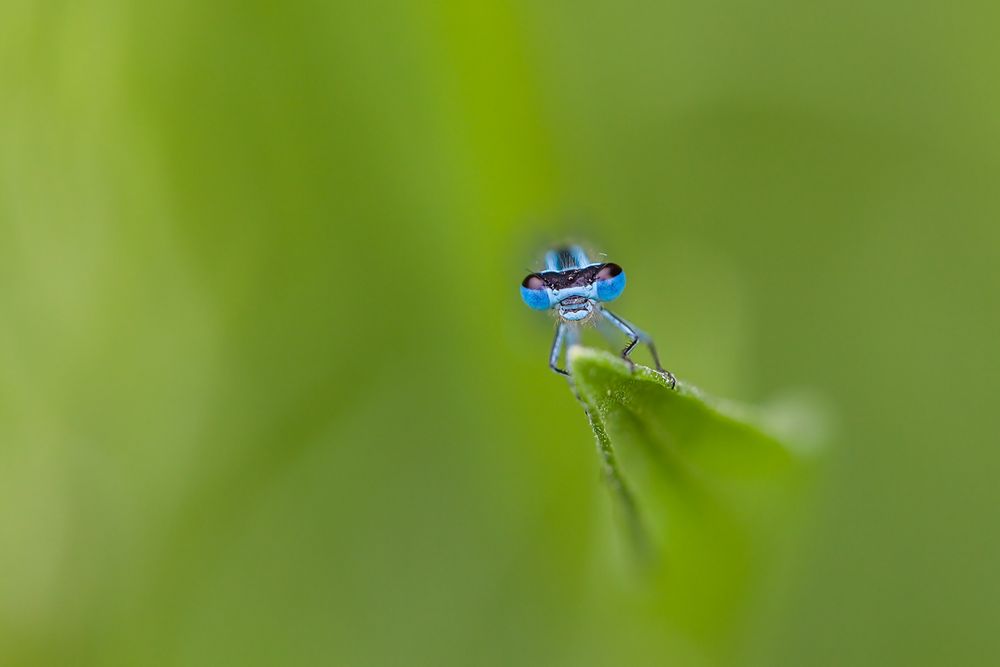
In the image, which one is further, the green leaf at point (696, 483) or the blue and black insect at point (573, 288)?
the blue and black insect at point (573, 288)

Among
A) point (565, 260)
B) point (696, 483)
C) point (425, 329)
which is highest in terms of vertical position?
point (425, 329)

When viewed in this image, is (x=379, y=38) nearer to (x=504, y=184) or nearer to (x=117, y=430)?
(x=504, y=184)

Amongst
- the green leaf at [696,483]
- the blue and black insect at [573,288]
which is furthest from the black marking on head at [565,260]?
the green leaf at [696,483]

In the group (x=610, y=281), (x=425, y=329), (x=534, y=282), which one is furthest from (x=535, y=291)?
(x=425, y=329)

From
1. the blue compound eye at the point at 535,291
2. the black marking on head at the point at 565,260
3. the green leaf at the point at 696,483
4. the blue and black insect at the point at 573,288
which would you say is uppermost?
the black marking on head at the point at 565,260

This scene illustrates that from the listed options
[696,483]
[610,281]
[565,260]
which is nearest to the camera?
[696,483]

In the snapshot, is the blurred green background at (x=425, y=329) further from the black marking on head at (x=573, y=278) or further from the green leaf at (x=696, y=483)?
the black marking on head at (x=573, y=278)

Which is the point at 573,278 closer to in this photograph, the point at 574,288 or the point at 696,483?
the point at 574,288
